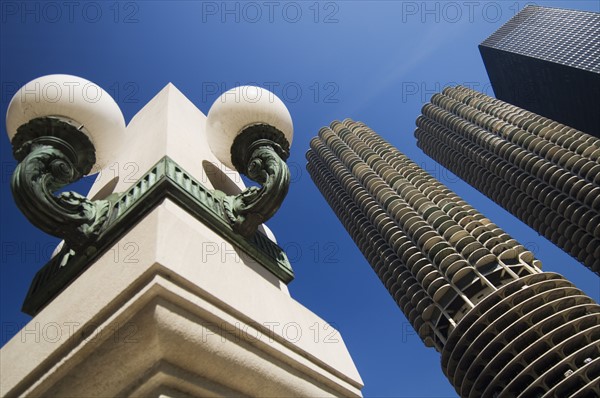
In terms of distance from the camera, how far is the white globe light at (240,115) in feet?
13.1

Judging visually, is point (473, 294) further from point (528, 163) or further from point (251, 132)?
point (251, 132)

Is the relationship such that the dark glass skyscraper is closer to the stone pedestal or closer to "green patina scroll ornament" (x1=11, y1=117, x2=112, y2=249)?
the stone pedestal

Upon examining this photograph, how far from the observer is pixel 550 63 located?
353ft


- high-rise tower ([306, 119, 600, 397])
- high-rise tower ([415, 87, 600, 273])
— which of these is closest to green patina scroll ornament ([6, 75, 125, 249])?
high-rise tower ([306, 119, 600, 397])

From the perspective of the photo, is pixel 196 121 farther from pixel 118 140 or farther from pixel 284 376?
pixel 284 376

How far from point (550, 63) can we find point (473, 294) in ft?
226

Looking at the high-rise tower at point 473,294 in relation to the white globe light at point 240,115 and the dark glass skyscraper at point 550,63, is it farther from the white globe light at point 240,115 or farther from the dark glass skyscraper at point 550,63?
the white globe light at point 240,115

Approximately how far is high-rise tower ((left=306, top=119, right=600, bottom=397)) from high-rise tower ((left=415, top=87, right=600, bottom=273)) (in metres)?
14.4

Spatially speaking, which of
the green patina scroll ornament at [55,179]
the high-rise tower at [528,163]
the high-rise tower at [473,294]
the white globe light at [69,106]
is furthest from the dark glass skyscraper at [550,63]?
the green patina scroll ornament at [55,179]

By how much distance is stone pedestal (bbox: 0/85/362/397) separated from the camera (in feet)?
7.35

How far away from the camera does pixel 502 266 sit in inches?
2699

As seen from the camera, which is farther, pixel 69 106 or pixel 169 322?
pixel 69 106

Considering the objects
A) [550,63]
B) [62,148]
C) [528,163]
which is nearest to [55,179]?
[62,148]

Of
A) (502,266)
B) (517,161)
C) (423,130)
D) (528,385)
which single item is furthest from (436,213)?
(423,130)
